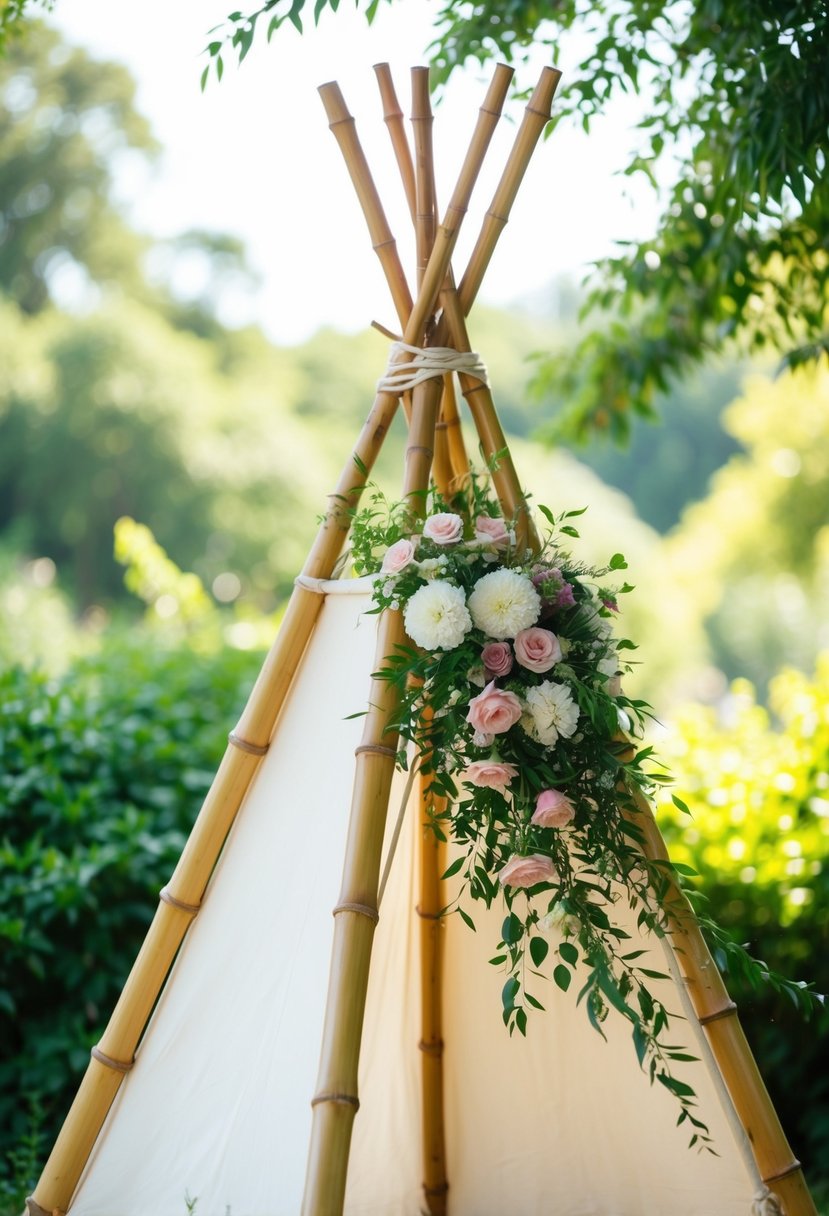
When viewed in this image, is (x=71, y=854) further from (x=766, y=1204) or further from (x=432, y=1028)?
(x=766, y=1204)

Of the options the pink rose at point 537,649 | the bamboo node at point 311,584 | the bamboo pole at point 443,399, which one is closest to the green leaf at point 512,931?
the pink rose at point 537,649

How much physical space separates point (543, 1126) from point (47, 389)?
22187 millimetres

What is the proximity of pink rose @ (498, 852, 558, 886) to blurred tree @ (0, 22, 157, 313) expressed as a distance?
2549cm

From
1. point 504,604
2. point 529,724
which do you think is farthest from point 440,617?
point 529,724

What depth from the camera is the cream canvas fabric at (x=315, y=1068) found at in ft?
6.06

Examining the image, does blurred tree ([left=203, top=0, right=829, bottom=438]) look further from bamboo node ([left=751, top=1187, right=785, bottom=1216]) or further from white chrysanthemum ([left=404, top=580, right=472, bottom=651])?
bamboo node ([left=751, top=1187, right=785, bottom=1216])

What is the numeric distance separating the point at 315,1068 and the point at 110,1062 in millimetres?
347

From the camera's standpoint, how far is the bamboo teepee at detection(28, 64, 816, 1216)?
1.79 meters

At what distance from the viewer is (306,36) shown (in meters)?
2.10

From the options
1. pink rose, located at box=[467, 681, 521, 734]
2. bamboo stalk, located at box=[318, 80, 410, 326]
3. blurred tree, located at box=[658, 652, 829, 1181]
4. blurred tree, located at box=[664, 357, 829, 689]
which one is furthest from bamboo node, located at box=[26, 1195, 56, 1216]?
blurred tree, located at box=[664, 357, 829, 689]

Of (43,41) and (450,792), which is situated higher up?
(43,41)

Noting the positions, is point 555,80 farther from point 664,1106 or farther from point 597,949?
point 664,1106

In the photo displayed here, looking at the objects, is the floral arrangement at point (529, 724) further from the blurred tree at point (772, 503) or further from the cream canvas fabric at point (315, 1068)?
the blurred tree at point (772, 503)

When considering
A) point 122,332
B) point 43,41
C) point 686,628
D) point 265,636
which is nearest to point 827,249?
point 265,636
